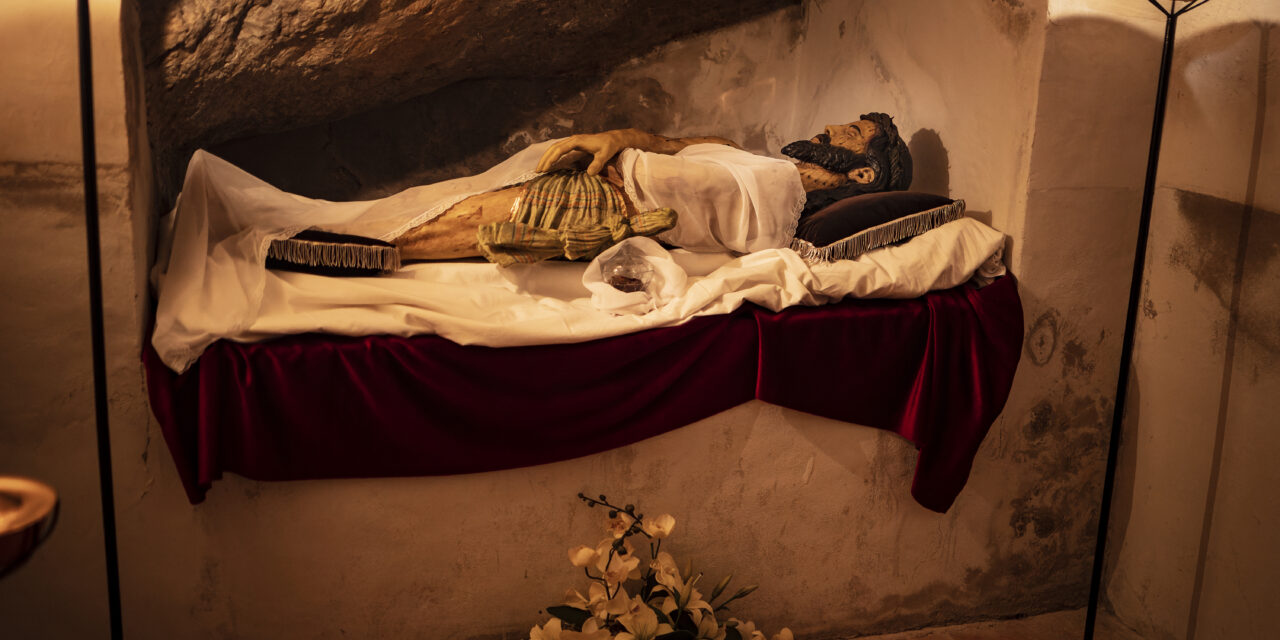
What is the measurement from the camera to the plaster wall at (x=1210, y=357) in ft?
8.43

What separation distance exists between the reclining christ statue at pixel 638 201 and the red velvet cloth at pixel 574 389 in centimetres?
34

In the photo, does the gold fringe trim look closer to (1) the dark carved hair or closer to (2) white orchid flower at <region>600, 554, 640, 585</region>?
(2) white orchid flower at <region>600, 554, 640, 585</region>

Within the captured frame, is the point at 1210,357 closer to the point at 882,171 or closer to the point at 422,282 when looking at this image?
the point at 882,171

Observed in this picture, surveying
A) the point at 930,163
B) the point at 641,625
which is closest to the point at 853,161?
the point at 930,163

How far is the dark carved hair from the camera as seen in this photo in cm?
319

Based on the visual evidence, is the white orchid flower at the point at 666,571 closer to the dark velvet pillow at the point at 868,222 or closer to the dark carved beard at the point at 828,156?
the dark velvet pillow at the point at 868,222

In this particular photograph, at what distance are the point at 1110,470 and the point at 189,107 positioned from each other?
3036 mm

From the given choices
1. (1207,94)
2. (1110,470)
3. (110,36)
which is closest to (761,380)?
(1110,470)

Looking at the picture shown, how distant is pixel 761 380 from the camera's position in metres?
2.63

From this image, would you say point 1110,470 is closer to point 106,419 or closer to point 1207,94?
point 1207,94

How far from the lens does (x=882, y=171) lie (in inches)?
126

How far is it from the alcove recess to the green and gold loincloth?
0.95m

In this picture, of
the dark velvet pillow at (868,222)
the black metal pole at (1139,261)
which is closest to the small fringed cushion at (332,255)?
the dark velvet pillow at (868,222)

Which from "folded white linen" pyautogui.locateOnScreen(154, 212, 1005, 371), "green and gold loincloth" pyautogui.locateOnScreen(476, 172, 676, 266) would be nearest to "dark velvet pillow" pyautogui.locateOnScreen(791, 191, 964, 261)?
"folded white linen" pyautogui.locateOnScreen(154, 212, 1005, 371)
